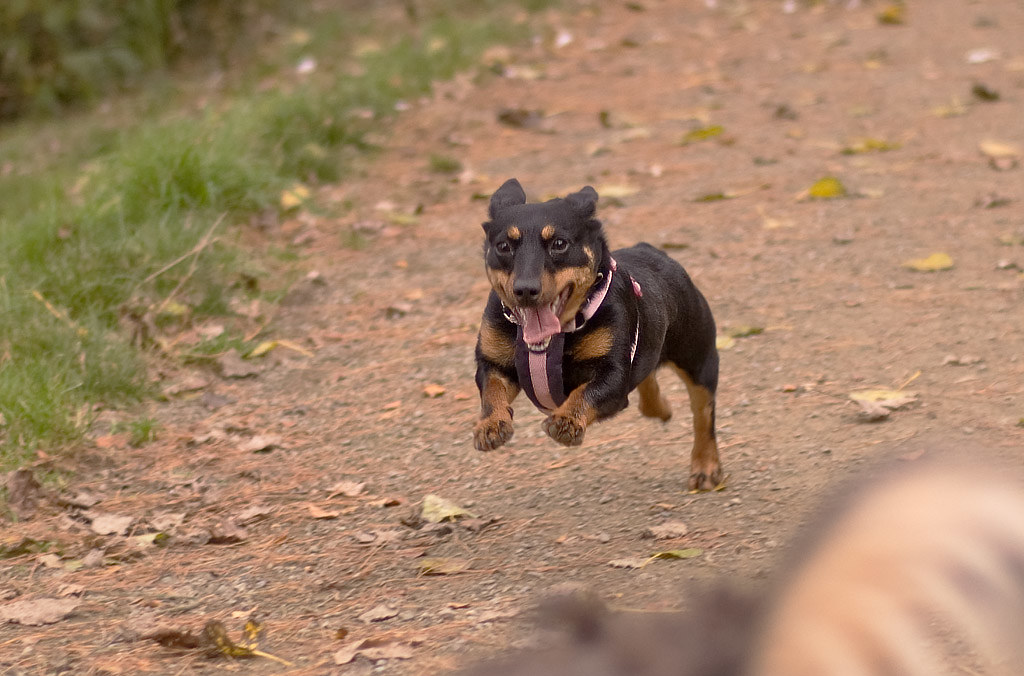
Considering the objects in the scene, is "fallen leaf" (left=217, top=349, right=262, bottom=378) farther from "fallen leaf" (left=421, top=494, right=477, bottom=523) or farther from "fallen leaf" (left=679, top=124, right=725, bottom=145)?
"fallen leaf" (left=679, top=124, right=725, bottom=145)

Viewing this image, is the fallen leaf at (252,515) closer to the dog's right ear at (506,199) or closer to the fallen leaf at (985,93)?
the dog's right ear at (506,199)

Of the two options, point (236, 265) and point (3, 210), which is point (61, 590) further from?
point (3, 210)

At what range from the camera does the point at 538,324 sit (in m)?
3.14

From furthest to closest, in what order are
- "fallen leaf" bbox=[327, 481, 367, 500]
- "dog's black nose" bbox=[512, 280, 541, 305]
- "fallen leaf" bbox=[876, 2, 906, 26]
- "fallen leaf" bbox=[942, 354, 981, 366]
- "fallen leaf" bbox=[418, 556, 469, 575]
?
"fallen leaf" bbox=[876, 2, 906, 26] → "fallen leaf" bbox=[942, 354, 981, 366] → "fallen leaf" bbox=[327, 481, 367, 500] → "fallen leaf" bbox=[418, 556, 469, 575] → "dog's black nose" bbox=[512, 280, 541, 305]

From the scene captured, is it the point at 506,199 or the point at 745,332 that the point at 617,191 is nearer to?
the point at 745,332

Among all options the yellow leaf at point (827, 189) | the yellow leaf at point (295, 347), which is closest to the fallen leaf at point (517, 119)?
the yellow leaf at point (827, 189)

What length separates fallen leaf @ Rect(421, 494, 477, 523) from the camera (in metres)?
3.87

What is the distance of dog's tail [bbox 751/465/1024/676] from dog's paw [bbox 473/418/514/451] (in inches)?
84.2

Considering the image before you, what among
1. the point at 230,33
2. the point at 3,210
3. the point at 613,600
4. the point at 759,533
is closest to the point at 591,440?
the point at 759,533

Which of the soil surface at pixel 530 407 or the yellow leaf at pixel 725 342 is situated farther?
the yellow leaf at pixel 725 342

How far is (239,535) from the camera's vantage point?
3.94m

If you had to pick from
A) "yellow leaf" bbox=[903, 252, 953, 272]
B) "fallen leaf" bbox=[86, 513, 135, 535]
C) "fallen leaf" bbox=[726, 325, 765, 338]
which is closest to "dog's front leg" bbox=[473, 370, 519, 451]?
"fallen leaf" bbox=[86, 513, 135, 535]

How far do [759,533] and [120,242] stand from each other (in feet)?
12.8

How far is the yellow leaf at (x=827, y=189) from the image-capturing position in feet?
21.9
